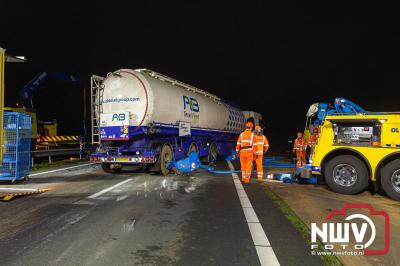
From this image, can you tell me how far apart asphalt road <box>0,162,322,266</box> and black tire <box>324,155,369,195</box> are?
1.74 m

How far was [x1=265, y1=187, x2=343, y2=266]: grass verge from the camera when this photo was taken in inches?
169

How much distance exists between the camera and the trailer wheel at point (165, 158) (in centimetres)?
1222

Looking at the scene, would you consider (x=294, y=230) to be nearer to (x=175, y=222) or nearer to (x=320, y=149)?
(x=175, y=222)

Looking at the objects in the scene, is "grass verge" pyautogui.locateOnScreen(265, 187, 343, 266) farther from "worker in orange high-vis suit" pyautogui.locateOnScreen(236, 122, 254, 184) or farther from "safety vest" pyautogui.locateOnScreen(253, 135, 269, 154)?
"safety vest" pyautogui.locateOnScreen(253, 135, 269, 154)

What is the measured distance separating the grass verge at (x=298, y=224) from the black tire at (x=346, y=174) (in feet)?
4.92

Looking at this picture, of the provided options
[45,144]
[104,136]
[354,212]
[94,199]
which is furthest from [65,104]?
[354,212]

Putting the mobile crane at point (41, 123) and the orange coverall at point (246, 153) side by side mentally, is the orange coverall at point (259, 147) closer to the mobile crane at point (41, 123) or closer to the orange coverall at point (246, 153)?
the orange coverall at point (246, 153)

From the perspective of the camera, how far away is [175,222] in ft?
19.5

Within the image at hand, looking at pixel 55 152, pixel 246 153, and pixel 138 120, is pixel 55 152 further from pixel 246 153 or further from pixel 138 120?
pixel 246 153

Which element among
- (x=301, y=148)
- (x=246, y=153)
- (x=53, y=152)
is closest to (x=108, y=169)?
(x=53, y=152)

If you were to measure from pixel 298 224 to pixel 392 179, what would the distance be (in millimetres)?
3505

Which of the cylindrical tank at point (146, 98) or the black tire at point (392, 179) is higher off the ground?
the cylindrical tank at point (146, 98)

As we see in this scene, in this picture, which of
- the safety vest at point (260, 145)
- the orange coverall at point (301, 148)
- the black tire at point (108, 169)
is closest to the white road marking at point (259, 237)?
the safety vest at point (260, 145)

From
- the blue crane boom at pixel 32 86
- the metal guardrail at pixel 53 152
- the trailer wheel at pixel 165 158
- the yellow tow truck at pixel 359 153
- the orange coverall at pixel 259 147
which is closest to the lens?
the yellow tow truck at pixel 359 153
